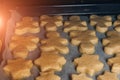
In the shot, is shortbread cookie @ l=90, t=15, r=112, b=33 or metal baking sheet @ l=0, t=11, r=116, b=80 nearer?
metal baking sheet @ l=0, t=11, r=116, b=80

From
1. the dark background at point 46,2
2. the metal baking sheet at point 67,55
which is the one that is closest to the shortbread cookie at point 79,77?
the metal baking sheet at point 67,55

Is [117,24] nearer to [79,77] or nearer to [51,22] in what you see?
[51,22]

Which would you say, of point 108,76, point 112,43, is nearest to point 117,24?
point 112,43

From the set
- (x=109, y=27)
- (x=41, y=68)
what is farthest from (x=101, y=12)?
(x=41, y=68)

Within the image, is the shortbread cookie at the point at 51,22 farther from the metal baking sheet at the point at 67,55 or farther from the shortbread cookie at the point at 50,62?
the shortbread cookie at the point at 50,62

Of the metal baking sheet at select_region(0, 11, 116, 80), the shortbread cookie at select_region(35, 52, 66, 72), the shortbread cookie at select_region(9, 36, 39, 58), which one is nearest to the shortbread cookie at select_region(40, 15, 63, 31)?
the metal baking sheet at select_region(0, 11, 116, 80)

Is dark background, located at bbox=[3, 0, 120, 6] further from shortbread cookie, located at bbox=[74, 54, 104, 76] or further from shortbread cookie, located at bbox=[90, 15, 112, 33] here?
shortbread cookie, located at bbox=[74, 54, 104, 76]

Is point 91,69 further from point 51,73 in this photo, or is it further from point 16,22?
point 16,22
